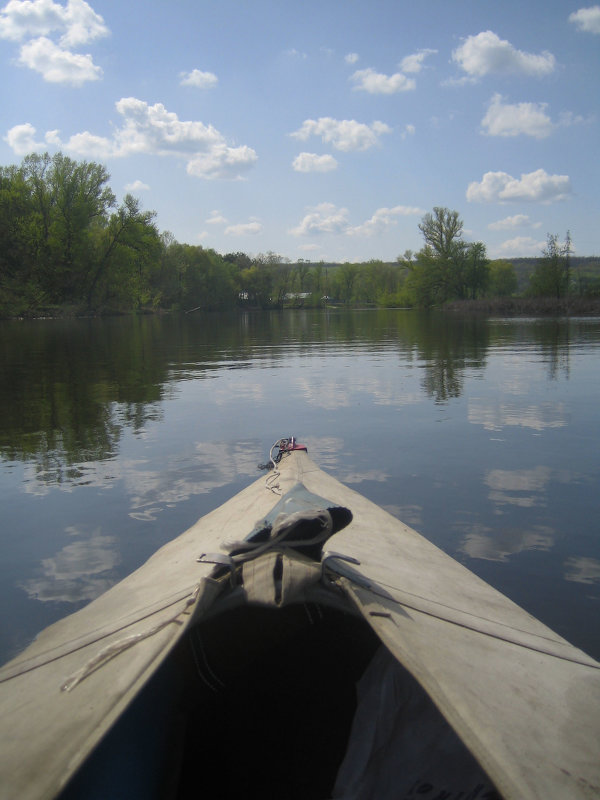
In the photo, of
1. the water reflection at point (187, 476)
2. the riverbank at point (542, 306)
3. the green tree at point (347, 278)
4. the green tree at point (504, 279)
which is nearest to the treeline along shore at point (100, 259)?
the riverbank at point (542, 306)

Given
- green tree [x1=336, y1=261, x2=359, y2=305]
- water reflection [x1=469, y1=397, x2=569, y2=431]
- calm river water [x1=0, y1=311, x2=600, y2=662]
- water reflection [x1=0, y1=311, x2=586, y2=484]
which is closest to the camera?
calm river water [x1=0, y1=311, x2=600, y2=662]

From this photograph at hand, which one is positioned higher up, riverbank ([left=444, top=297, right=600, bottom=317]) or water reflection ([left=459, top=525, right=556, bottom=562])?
riverbank ([left=444, top=297, right=600, bottom=317])

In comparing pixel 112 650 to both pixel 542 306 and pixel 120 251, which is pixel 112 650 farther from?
pixel 120 251

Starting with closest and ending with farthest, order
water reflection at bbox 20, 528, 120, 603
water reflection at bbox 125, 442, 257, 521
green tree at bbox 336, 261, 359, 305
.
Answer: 1. water reflection at bbox 20, 528, 120, 603
2. water reflection at bbox 125, 442, 257, 521
3. green tree at bbox 336, 261, 359, 305

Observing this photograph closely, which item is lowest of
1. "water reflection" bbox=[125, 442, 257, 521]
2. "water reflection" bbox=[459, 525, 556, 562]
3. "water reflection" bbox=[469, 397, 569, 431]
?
"water reflection" bbox=[459, 525, 556, 562]

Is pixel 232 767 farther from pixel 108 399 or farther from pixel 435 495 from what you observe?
pixel 108 399

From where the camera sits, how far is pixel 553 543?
620 centimetres

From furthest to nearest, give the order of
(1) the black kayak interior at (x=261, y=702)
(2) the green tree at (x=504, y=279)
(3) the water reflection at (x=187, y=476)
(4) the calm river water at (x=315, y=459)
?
(2) the green tree at (x=504, y=279) → (3) the water reflection at (x=187, y=476) → (4) the calm river water at (x=315, y=459) → (1) the black kayak interior at (x=261, y=702)

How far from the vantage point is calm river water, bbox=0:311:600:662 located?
5.73 metres

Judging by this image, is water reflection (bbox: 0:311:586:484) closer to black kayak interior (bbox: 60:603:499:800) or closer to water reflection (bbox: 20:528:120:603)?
water reflection (bbox: 20:528:120:603)

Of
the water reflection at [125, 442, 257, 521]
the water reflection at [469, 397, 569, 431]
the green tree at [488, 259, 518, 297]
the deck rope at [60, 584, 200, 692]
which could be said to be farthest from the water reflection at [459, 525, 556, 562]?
the green tree at [488, 259, 518, 297]

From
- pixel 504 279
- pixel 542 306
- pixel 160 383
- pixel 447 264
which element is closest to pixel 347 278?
pixel 504 279

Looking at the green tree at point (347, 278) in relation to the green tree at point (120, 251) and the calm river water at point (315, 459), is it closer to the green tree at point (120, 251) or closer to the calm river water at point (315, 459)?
the green tree at point (120, 251)

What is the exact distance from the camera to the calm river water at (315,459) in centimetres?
573
